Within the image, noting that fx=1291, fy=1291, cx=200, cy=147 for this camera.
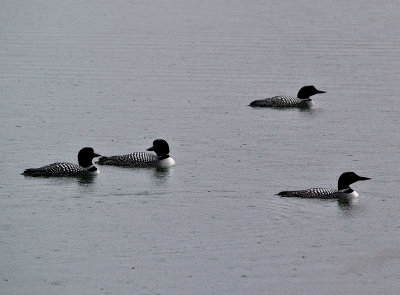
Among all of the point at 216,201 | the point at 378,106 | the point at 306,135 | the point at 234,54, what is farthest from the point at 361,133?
the point at 234,54

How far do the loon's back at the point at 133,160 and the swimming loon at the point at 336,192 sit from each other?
108 inches

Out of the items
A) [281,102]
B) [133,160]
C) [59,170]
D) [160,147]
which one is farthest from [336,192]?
[281,102]

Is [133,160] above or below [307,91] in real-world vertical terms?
below

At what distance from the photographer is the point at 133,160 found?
19.0m

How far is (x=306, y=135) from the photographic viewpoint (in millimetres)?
21812

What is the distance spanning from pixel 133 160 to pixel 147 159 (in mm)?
223

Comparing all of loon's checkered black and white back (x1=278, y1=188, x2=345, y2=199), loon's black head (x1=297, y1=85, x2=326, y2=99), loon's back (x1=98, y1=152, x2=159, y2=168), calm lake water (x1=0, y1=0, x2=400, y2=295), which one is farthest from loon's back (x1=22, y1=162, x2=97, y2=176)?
loon's black head (x1=297, y1=85, x2=326, y2=99)

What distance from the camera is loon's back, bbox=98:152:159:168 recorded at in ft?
62.4

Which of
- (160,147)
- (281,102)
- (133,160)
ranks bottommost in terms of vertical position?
(133,160)

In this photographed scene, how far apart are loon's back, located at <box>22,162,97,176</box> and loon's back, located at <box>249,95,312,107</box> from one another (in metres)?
6.93

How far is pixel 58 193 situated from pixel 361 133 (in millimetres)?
6593

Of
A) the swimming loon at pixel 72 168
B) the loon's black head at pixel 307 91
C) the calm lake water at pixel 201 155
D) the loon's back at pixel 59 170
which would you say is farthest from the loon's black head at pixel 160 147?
the loon's black head at pixel 307 91

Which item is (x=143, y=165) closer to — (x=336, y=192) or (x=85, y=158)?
(x=85, y=158)

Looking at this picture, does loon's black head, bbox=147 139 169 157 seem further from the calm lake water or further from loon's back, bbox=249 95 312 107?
loon's back, bbox=249 95 312 107
